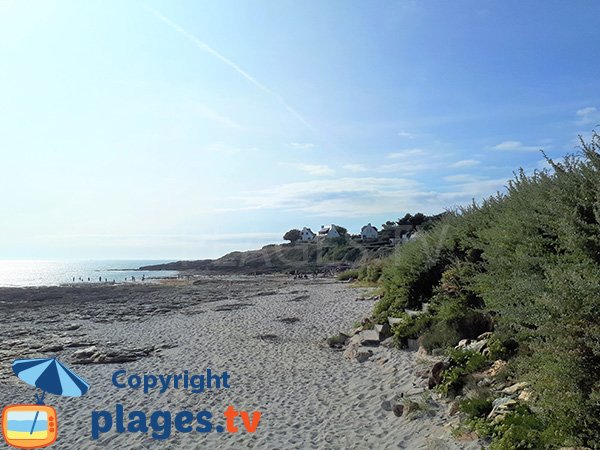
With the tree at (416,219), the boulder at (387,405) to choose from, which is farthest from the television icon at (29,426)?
the tree at (416,219)

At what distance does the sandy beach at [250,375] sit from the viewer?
24.8ft

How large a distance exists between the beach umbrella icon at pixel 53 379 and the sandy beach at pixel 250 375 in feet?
0.83

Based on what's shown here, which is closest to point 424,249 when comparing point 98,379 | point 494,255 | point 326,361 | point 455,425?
point 326,361

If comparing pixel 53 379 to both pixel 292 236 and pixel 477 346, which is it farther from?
pixel 292 236

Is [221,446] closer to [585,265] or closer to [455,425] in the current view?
[455,425]

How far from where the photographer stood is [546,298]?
5270 millimetres

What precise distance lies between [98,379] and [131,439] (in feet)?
15.6

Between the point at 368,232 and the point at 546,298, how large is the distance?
9156 centimetres

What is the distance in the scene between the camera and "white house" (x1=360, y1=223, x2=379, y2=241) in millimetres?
93963

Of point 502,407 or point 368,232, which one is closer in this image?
point 502,407

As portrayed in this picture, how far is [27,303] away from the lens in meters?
36.1

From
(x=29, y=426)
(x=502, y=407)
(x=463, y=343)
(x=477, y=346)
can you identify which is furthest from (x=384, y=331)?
(x=29, y=426)

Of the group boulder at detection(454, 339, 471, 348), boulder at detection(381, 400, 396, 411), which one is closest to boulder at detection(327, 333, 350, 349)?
boulder at detection(454, 339, 471, 348)

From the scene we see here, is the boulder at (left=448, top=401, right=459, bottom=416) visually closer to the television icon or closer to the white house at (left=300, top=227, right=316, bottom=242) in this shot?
the television icon
